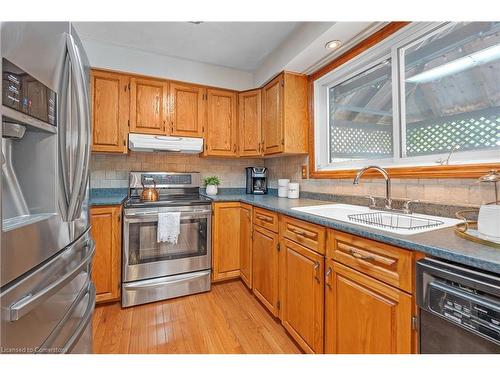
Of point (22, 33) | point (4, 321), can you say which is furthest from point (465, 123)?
point (4, 321)

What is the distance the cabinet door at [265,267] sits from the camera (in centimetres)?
173

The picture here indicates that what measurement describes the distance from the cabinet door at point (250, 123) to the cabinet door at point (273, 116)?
92 mm

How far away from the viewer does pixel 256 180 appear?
2.85 meters

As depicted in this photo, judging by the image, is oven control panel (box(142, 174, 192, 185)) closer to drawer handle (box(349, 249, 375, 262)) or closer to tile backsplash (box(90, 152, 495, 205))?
tile backsplash (box(90, 152, 495, 205))

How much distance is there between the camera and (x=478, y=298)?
0.62m

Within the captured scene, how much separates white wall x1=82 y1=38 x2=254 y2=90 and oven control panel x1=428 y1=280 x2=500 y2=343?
2633 mm

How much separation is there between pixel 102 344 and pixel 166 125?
6.31ft

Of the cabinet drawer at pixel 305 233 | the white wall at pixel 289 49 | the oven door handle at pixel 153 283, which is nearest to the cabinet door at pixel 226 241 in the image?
the oven door handle at pixel 153 283

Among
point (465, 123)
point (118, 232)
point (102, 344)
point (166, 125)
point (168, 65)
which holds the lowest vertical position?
point (102, 344)

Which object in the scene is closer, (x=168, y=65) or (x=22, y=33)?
(x=22, y=33)

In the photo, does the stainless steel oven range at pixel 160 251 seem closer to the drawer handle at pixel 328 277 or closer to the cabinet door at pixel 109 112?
the cabinet door at pixel 109 112

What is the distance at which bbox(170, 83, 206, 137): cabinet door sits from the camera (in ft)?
8.01

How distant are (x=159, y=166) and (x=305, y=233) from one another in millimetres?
1934
